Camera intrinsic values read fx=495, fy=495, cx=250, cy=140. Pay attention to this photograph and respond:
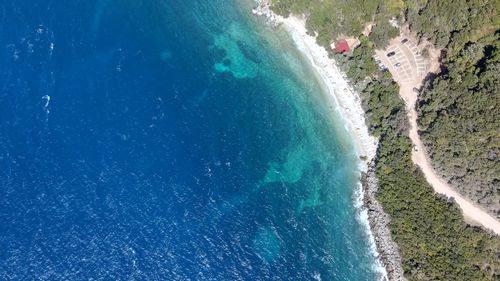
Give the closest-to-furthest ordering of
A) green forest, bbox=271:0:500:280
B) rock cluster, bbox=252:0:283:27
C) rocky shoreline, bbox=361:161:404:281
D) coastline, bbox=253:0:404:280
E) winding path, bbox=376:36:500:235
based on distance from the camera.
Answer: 1. green forest, bbox=271:0:500:280
2. rocky shoreline, bbox=361:161:404:281
3. coastline, bbox=253:0:404:280
4. winding path, bbox=376:36:500:235
5. rock cluster, bbox=252:0:283:27

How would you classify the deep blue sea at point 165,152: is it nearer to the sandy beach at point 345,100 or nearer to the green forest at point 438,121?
the sandy beach at point 345,100

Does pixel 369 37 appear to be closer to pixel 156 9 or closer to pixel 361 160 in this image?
pixel 361 160

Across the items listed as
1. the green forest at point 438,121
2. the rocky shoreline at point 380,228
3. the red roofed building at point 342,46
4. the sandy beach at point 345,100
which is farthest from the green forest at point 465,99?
the red roofed building at point 342,46

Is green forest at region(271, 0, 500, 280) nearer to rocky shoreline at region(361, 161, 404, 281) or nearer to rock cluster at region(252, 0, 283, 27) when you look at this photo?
rocky shoreline at region(361, 161, 404, 281)

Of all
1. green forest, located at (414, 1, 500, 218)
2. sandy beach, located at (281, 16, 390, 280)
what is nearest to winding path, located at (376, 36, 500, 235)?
green forest, located at (414, 1, 500, 218)

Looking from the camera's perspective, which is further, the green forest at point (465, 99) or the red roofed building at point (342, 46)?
the red roofed building at point (342, 46)

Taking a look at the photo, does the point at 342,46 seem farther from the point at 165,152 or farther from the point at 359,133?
the point at 165,152
